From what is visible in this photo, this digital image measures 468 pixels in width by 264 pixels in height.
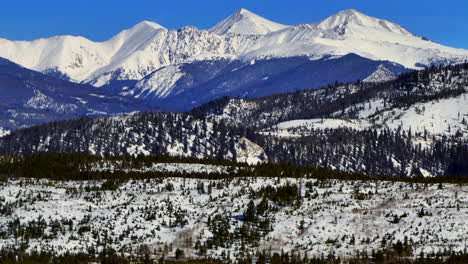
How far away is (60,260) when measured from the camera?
7638cm

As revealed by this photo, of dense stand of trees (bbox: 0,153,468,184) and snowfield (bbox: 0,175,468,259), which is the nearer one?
snowfield (bbox: 0,175,468,259)

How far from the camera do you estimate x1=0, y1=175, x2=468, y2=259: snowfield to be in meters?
85.4

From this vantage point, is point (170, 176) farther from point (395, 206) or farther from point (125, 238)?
point (395, 206)

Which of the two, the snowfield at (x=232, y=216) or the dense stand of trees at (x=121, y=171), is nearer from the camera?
the snowfield at (x=232, y=216)

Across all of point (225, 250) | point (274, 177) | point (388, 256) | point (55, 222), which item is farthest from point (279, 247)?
point (274, 177)

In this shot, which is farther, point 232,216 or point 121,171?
point 121,171

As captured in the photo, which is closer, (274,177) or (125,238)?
(125,238)

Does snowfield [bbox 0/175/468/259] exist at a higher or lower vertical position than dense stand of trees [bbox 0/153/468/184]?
lower

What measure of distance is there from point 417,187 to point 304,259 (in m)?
36.1

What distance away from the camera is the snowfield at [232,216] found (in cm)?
8538

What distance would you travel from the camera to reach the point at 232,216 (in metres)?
97.8

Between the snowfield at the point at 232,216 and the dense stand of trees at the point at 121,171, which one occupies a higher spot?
the dense stand of trees at the point at 121,171

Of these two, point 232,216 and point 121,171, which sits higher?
point 121,171

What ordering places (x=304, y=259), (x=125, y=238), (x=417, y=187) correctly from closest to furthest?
(x=304, y=259) → (x=125, y=238) → (x=417, y=187)
